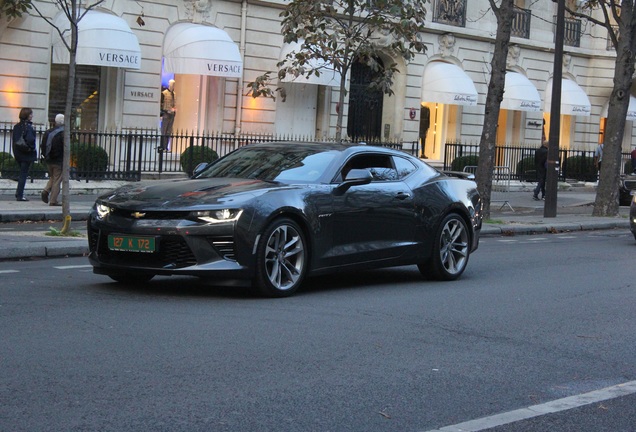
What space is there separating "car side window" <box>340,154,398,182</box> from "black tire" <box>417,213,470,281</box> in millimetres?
871

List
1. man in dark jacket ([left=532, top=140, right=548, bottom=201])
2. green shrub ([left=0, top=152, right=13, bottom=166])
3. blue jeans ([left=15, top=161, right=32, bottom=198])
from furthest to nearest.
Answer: man in dark jacket ([left=532, top=140, right=548, bottom=201]) → green shrub ([left=0, top=152, right=13, bottom=166]) → blue jeans ([left=15, top=161, right=32, bottom=198])

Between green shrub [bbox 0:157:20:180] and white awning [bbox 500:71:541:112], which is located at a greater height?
white awning [bbox 500:71:541:112]

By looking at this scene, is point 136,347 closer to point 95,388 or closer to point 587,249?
point 95,388

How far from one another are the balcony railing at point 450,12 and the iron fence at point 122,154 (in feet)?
35.3

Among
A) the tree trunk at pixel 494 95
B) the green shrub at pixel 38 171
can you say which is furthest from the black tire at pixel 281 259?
the green shrub at pixel 38 171

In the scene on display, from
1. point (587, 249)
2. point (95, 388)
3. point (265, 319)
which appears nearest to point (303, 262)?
point (265, 319)

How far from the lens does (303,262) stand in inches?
403

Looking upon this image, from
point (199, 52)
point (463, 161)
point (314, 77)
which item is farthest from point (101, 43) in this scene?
point (463, 161)

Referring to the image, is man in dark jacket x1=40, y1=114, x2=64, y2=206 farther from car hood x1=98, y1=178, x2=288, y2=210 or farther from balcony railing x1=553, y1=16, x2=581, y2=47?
balcony railing x1=553, y1=16, x2=581, y2=47

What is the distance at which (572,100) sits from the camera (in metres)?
41.5

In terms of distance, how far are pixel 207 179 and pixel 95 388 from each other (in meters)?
4.66

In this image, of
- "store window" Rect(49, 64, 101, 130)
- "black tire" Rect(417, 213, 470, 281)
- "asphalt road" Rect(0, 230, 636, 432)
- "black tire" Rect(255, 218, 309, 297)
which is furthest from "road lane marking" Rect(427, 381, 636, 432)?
"store window" Rect(49, 64, 101, 130)

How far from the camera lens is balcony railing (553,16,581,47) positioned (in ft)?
140

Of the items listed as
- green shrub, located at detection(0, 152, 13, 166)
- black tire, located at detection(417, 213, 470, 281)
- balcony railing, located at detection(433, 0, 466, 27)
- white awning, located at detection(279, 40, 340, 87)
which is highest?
balcony railing, located at detection(433, 0, 466, 27)
